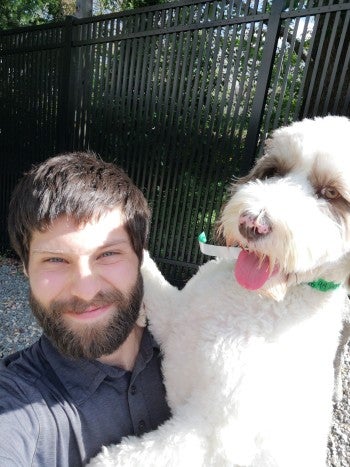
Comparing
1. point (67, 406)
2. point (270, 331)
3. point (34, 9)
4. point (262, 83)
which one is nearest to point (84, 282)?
point (67, 406)

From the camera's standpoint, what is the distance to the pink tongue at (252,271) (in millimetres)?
1321

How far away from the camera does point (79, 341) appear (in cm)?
140

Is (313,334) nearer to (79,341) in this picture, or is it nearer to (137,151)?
(79,341)

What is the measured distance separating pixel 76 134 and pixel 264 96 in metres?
2.66

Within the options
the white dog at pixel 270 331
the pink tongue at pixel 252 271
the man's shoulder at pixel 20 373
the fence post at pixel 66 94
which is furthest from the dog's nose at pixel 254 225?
the fence post at pixel 66 94

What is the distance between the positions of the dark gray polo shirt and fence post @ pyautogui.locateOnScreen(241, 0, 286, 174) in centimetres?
264

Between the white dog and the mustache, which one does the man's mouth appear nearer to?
the mustache

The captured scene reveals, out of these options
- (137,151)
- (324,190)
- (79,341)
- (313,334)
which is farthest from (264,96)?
(79,341)

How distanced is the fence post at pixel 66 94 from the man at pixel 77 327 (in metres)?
3.91

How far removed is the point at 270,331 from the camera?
137 cm

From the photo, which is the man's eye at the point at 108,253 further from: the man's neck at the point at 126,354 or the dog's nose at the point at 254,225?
the dog's nose at the point at 254,225

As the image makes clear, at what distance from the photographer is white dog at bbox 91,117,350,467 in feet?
4.15

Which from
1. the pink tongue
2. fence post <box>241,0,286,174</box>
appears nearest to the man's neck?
the pink tongue

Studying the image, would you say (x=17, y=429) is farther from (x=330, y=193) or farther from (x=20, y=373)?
(x=330, y=193)
